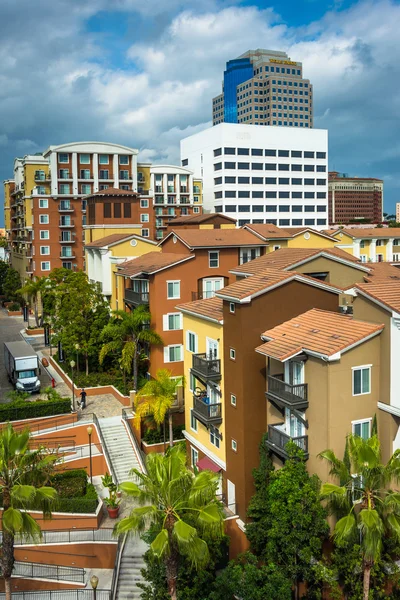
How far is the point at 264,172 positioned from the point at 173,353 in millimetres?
89422

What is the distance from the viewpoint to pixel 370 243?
7925cm

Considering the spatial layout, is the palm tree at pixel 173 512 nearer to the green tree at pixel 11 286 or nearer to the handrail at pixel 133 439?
the handrail at pixel 133 439

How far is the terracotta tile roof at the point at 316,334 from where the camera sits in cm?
2469

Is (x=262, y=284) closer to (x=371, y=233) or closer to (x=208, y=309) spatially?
(x=208, y=309)

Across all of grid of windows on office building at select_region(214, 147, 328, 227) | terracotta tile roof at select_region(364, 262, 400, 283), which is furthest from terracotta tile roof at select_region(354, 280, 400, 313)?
grid of windows on office building at select_region(214, 147, 328, 227)

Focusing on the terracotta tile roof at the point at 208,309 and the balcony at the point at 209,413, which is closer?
the balcony at the point at 209,413

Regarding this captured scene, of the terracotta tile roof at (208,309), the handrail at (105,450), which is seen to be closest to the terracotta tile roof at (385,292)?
the terracotta tile roof at (208,309)

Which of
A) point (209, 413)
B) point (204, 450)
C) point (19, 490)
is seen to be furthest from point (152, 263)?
point (19, 490)

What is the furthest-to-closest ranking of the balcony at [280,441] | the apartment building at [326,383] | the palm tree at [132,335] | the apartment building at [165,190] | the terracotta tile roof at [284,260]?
the apartment building at [165,190], the palm tree at [132,335], the terracotta tile roof at [284,260], the balcony at [280,441], the apartment building at [326,383]

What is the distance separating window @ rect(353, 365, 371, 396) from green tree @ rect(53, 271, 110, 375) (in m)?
26.9

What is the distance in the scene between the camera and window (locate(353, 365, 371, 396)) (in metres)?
25.2

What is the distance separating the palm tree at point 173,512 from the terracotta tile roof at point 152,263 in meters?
24.0

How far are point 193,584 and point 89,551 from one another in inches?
289

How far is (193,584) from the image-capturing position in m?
24.3
